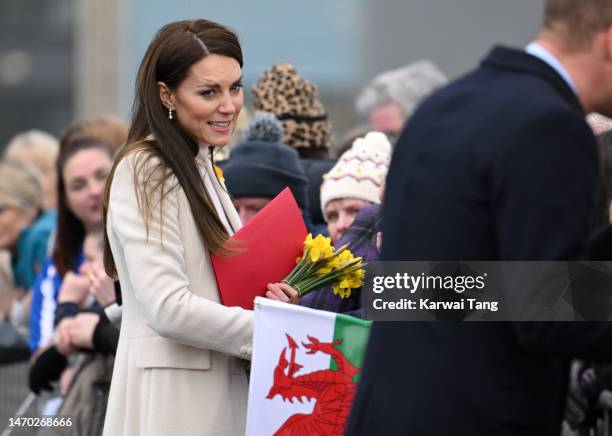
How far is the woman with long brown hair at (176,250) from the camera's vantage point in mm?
3779

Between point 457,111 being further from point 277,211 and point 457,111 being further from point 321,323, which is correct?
point 277,211

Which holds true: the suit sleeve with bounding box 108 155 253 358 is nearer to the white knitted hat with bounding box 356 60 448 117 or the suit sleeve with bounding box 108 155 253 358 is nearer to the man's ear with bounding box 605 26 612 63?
the man's ear with bounding box 605 26 612 63

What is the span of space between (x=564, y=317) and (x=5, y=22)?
21831 millimetres

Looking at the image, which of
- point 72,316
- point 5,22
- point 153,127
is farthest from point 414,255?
point 5,22

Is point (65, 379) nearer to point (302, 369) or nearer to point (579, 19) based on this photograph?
point (302, 369)

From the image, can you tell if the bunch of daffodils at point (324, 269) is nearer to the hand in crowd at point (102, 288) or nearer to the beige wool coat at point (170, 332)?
the beige wool coat at point (170, 332)

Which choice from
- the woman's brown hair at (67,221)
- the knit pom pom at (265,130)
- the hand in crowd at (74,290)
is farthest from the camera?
the woman's brown hair at (67,221)

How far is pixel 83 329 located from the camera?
550 cm

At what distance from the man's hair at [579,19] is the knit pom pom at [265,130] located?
8.35ft

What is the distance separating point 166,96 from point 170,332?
0.68 metres

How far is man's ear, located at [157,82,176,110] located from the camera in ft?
13.1

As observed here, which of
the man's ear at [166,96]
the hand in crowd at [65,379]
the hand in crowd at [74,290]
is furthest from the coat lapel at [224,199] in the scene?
the hand in crowd at [74,290]

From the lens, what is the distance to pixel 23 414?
5762 mm

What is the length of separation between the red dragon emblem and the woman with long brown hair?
0.45 ft
